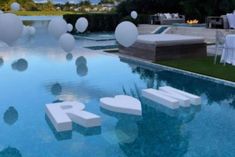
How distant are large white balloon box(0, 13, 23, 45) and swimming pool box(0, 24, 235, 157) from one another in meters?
1.28

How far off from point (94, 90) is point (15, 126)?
2512 millimetres

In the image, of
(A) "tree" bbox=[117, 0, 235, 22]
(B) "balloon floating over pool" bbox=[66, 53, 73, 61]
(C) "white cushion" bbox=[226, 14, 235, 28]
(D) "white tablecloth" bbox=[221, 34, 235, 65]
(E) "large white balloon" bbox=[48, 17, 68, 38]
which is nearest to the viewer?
(E) "large white balloon" bbox=[48, 17, 68, 38]

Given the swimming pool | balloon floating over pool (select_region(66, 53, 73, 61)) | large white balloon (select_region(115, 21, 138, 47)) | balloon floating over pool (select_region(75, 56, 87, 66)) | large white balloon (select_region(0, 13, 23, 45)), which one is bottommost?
the swimming pool

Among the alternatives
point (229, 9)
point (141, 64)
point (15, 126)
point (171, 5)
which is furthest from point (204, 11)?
point (15, 126)

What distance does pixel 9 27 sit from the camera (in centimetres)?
589

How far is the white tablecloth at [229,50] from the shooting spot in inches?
386

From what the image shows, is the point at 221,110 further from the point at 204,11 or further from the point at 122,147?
the point at 204,11

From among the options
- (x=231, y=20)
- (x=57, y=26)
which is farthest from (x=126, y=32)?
(x=231, y=20)

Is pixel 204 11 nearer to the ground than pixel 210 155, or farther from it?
farther from it

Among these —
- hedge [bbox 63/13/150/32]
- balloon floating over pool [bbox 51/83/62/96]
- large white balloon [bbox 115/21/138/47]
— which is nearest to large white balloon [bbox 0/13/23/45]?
balloon floating over pool [bbox 51/83/62/96]

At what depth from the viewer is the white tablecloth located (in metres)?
9.81

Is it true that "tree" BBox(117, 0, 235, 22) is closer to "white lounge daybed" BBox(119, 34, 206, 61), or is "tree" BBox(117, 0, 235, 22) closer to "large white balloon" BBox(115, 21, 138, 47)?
"white lounge daybed" BBox(119, 34, 206, 61)

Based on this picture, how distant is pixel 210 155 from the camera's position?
14.4ft

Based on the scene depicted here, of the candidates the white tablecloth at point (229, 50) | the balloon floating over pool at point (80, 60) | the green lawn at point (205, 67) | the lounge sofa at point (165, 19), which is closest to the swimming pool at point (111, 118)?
the green lawn at point (205, 67)
